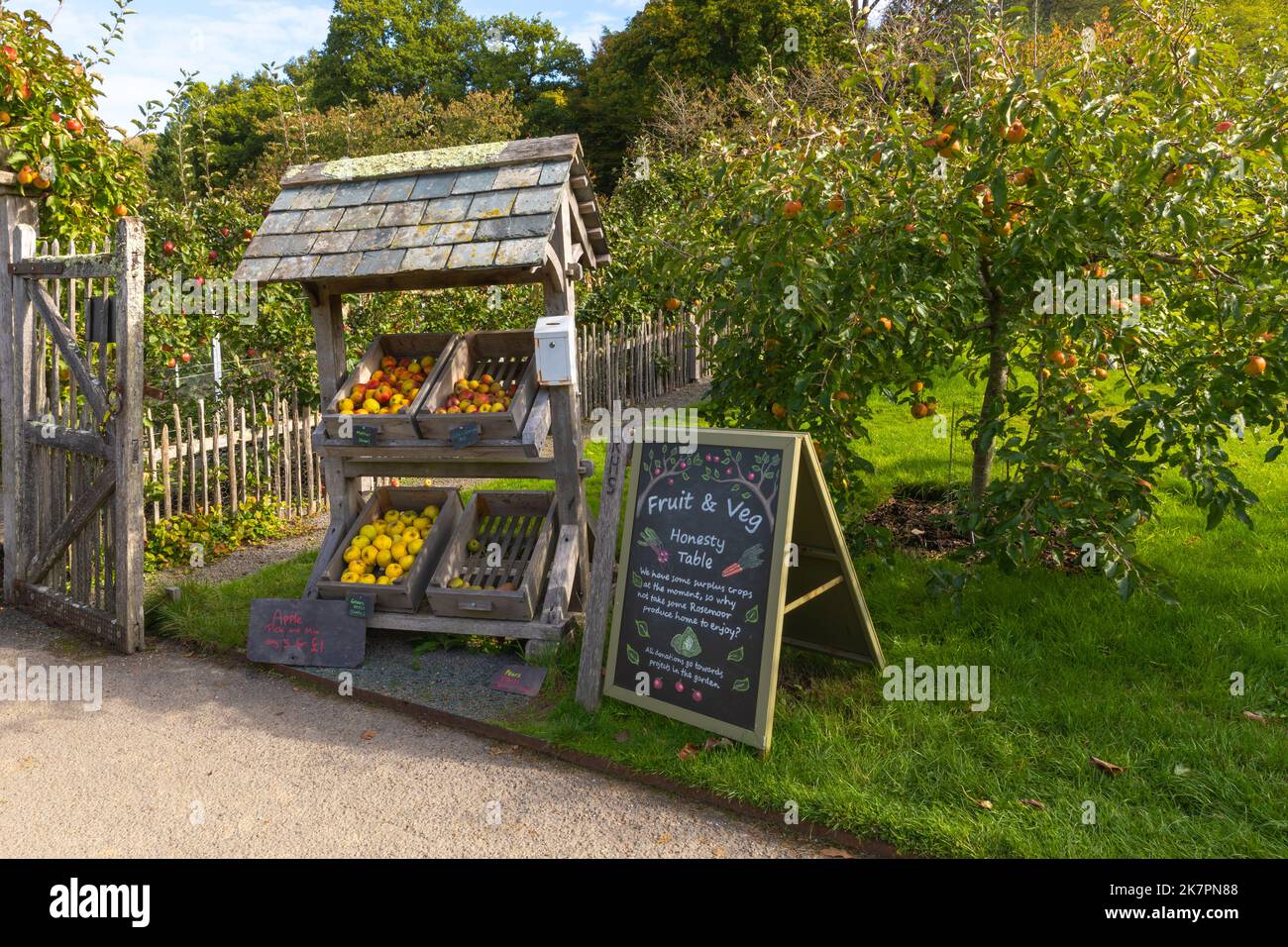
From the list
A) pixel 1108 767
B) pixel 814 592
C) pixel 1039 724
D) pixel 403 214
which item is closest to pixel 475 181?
pixel 403 214

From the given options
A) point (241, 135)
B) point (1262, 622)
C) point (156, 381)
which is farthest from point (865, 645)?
point (241, 135)

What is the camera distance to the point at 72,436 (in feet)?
19.3

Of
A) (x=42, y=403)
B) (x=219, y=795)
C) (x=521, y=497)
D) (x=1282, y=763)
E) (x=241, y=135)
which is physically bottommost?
(x=219, y=795)

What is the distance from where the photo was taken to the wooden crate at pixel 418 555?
17.6 feet

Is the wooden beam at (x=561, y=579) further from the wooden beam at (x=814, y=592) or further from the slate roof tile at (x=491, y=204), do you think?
the slate roof tile at (x=491, y=204)

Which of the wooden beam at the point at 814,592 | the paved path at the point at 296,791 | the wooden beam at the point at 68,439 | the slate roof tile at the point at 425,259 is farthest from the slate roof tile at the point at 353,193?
the wooden beam at the point at 814,592

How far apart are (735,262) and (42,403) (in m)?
4.64

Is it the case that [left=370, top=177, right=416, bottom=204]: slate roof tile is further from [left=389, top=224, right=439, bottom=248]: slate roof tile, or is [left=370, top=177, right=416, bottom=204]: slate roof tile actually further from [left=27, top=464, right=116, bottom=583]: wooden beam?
[left=27, top=464, right=116, bottom=583]: wooden beam

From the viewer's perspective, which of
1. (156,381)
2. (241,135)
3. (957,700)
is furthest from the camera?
(241,135)

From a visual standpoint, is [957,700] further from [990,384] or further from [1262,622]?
[990,384]

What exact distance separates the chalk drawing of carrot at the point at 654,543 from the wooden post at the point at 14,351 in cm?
445

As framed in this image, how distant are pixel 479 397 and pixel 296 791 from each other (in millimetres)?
2396
